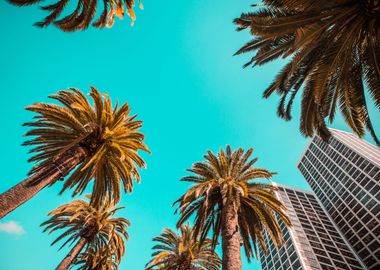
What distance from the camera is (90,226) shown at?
1755cm

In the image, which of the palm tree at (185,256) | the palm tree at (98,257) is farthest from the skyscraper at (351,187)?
the palm tree at (98,257)

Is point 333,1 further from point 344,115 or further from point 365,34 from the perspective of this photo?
Result: point 344,115

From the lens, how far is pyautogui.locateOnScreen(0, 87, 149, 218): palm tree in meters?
9.62

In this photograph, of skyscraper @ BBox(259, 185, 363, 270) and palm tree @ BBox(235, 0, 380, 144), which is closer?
palm tree @ BBox(235, 0, 380, 144)

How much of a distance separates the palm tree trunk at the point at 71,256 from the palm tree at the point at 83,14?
45.9 ft

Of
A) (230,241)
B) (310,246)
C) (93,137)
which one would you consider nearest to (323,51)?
(230,241)

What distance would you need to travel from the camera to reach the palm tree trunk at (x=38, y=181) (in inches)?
288

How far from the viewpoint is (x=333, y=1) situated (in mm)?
4996

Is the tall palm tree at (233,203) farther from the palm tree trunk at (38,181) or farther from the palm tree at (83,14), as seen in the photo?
the palm tree at (83,14)

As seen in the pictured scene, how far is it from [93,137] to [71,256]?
366 inches

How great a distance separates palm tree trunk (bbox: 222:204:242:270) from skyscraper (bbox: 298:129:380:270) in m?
65.5

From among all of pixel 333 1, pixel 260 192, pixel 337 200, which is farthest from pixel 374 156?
pixel 333 1

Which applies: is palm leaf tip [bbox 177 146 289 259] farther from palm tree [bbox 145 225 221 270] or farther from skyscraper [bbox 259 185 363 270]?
skyscraper [bbox 259 185 363 270]

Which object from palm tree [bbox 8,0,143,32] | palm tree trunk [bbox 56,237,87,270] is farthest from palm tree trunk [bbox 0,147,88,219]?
palm tree trunk [bbox 56,237,87,270]
